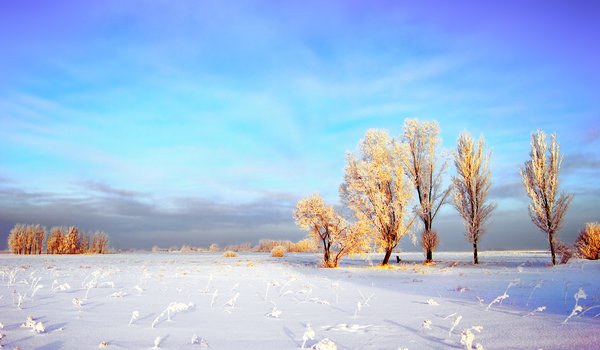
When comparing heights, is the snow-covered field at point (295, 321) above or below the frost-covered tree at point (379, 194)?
below

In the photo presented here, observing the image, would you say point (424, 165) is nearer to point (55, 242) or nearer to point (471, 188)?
point (471, 188)

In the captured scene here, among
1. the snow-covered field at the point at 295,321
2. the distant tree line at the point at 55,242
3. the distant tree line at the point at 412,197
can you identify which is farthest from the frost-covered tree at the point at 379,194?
the distant tree line at the point at 55,242

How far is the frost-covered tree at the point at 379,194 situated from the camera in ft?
81.6

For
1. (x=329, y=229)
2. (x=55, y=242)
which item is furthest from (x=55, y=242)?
(x=329, y=229)

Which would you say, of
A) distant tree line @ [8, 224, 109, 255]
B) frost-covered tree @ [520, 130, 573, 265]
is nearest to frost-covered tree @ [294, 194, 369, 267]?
frost-covered tree @ [520, 130, 573, 265]

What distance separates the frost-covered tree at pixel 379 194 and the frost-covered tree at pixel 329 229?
1021 millimetres

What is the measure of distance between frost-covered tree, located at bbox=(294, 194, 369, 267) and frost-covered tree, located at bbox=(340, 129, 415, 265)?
102 cm

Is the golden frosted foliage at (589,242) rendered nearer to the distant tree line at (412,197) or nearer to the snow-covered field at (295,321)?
Result: the distant tree line at (412,197)

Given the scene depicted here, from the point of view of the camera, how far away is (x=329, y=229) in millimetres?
24594

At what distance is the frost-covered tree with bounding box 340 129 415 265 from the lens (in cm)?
2488

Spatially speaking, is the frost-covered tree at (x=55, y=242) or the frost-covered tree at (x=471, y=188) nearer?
the frost-covered tree at (x=471, y=188)

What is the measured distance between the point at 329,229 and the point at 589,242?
59.9 ft

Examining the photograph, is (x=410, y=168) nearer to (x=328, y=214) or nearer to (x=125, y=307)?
(x=328, y=214)

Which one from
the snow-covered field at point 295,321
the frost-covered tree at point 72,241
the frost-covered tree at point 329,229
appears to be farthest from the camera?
the frost-covered tree at point 72,241
